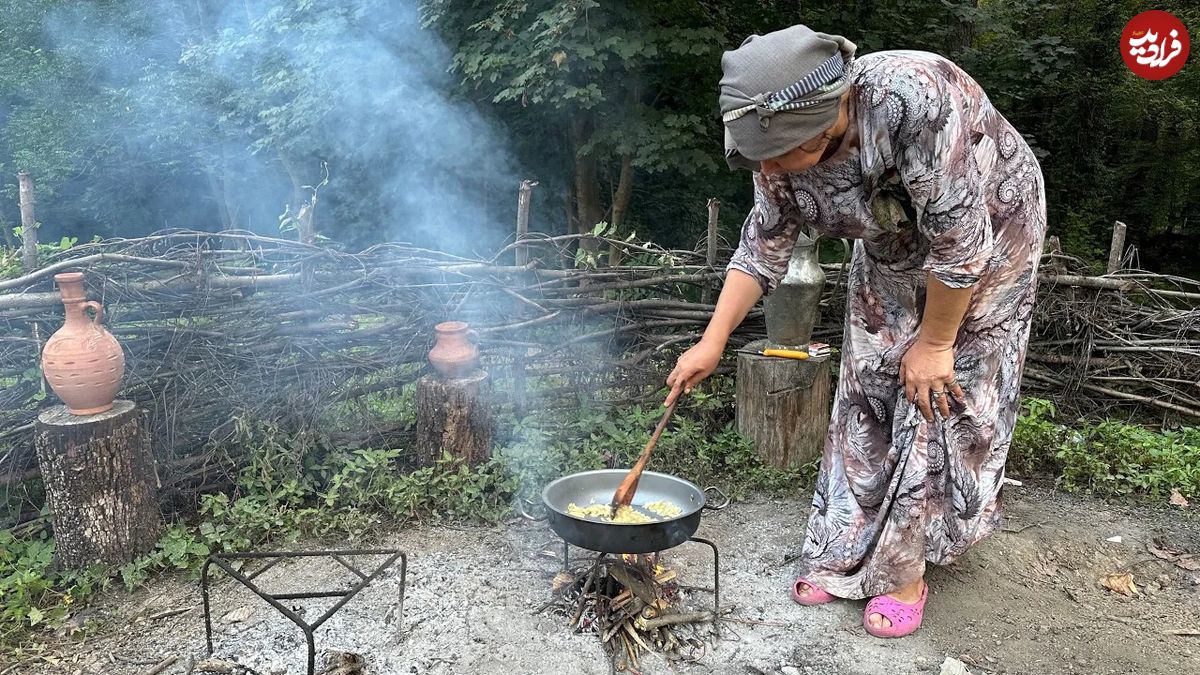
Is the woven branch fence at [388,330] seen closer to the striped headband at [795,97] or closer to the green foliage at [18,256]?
the green foliage at [18,256]

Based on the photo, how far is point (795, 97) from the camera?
6.43 feet

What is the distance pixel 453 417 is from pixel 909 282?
2303 mm

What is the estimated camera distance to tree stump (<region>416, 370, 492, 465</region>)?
3.86 meters

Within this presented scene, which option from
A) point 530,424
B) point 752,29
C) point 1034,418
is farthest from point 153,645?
point 752,29

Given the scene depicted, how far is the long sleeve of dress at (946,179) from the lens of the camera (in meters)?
2.06

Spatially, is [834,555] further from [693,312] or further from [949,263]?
[693,312]

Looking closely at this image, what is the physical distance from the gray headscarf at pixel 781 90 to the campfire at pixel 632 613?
5.34 feet

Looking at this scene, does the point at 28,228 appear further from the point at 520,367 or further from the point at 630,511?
the point at 630,511

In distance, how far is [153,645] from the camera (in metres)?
2.80

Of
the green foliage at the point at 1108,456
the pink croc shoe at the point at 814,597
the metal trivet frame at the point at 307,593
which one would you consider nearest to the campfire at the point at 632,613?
the pink croc shoe at the point at 814,597

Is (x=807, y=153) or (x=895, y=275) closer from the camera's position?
(x=807, y=153)

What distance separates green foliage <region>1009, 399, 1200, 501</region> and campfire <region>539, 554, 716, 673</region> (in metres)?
2.64
